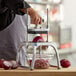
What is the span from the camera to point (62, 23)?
5.17 m

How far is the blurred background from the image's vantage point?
4789 millimetres

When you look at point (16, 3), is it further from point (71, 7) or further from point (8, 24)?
point (71, 7)

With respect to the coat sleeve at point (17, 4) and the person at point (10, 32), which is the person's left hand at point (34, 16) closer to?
the coat sleeve at point (17, 4)

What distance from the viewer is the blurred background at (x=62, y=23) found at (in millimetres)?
4789

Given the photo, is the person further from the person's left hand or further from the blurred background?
the blurred background

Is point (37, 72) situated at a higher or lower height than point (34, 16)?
lower

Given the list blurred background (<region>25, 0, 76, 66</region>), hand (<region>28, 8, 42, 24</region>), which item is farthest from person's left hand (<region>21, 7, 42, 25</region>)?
blurred background (<region>25, 0, 76, 66</region>)

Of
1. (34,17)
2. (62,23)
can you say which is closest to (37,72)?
(34,17)

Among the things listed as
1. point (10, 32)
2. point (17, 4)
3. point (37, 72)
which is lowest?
point (37, 72)

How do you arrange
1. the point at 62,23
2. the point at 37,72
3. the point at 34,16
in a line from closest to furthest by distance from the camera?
the point at 37,72
the point at 34,16
the point at 62,23

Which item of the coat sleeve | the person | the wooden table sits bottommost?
the wooden table

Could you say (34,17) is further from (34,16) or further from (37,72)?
(37,72)

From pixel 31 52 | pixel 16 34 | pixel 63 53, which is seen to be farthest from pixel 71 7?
pixel 31 52

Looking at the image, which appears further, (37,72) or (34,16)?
(34,16)
